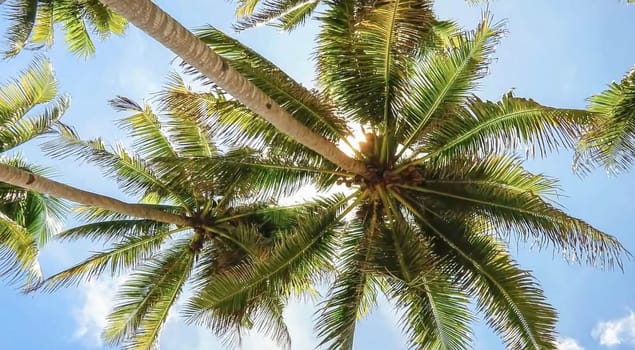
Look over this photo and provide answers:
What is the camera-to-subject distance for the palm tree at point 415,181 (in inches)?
403

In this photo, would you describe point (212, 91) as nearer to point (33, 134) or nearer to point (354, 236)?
point (354, 236)

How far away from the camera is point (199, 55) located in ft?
22.0

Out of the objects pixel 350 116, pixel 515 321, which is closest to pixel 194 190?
pixel 350 116

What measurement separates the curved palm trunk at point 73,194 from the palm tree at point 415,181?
6.43 ft

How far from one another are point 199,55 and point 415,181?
5.16 meters

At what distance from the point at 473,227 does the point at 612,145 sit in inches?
105

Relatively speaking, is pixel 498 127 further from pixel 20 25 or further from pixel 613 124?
pixel 20 25

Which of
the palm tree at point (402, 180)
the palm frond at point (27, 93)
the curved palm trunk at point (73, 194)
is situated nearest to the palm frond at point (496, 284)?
the palm tree at point (402, 180)

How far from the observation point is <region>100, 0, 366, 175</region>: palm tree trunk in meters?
5.96

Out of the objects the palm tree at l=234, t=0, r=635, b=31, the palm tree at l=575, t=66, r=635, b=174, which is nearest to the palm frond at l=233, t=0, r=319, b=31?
the palm tree at l=234, t=0, r=635, b=31

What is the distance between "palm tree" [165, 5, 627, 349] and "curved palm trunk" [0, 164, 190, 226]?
77.2 inches

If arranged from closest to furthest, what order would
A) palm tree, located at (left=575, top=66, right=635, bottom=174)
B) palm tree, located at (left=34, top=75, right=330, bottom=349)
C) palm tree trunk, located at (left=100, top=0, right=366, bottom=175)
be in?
1. palm tree trunk, located at (left=100, top=0, right=366, bottom=175)
2. palm tree, located at (left=575, top=66, right=635, bottom=174)
3. palm tree, located at (left=34, top=75, right=330, bottom=349)

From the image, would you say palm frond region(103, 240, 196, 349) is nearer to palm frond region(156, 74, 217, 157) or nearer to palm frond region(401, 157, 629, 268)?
palm frond region(156, 74, 217, 157)

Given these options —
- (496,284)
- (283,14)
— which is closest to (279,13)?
(283,14)
